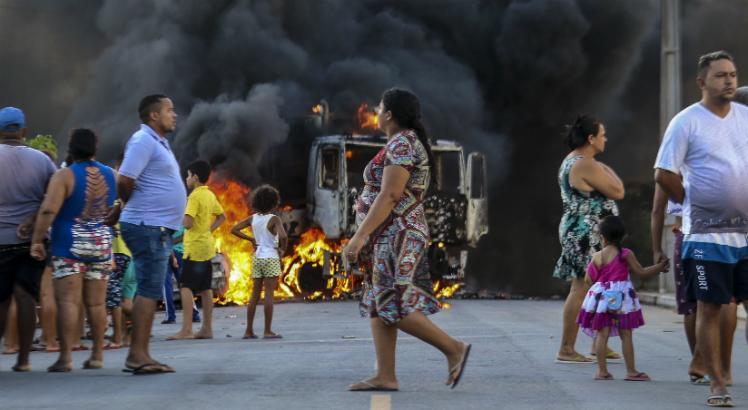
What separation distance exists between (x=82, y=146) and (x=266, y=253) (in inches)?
160

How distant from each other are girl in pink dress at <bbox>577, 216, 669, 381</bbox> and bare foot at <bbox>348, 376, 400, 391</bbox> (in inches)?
60.3

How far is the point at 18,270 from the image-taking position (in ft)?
31.4

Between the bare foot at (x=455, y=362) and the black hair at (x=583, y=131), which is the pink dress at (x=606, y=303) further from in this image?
the bare foot at (x=455, y=362)

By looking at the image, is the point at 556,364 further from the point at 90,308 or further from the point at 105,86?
the point at 105,86

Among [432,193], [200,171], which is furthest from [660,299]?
[200,171]

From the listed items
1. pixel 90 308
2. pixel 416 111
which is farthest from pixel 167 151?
pixel 416 111

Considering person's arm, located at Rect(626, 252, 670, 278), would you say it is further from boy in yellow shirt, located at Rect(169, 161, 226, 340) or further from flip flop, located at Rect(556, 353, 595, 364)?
boy in yellow shirt, located at Rect(169, 161, 226, 340)

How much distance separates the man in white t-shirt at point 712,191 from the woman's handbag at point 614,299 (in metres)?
1.27

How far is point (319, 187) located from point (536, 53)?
1168cm

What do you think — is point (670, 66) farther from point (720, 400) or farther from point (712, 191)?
point (720, 400)

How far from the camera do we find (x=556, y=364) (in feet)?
32.1

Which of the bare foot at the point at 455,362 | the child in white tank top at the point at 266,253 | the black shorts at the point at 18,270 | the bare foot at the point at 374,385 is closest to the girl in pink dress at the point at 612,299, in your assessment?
the bare foot at the point at 455,362

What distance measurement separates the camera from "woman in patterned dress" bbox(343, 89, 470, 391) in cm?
776

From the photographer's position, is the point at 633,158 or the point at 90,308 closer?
the point at 90,308
